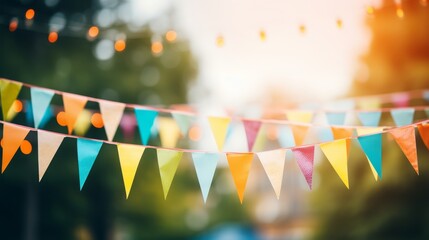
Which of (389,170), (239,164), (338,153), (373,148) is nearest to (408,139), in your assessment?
(373,148)

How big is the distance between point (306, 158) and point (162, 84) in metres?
8.45

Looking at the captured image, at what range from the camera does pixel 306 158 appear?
323 cm

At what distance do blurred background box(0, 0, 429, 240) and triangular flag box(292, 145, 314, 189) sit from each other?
78.6 inches

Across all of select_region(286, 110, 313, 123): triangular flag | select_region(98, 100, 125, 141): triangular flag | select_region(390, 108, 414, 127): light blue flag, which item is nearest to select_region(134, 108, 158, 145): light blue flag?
select_region(98, 100, 125, 141): triangular flag

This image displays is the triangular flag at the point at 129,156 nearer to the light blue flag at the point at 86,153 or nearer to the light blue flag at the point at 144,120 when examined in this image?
the light blue flag at the point at 86,153

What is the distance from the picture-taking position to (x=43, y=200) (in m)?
8.78

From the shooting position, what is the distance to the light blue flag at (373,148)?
3.24m

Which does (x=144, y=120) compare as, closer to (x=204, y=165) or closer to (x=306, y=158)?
A: (x=204, y=165)

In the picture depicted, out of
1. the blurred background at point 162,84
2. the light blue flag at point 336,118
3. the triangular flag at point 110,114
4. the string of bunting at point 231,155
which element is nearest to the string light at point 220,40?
the blurred background at point 162,84

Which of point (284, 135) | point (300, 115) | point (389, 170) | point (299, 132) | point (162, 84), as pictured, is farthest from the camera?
point (162, 84)

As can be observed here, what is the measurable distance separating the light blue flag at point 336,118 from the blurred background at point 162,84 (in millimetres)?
906

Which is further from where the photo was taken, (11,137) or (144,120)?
(144,120)

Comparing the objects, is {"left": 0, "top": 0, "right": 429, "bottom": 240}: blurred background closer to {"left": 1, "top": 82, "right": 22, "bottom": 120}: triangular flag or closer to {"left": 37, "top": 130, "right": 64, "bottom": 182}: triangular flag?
{"left": 1, "top": 82, "right": 22, "bottom": 120}: triangular flag

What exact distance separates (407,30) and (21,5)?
6.67 metres
